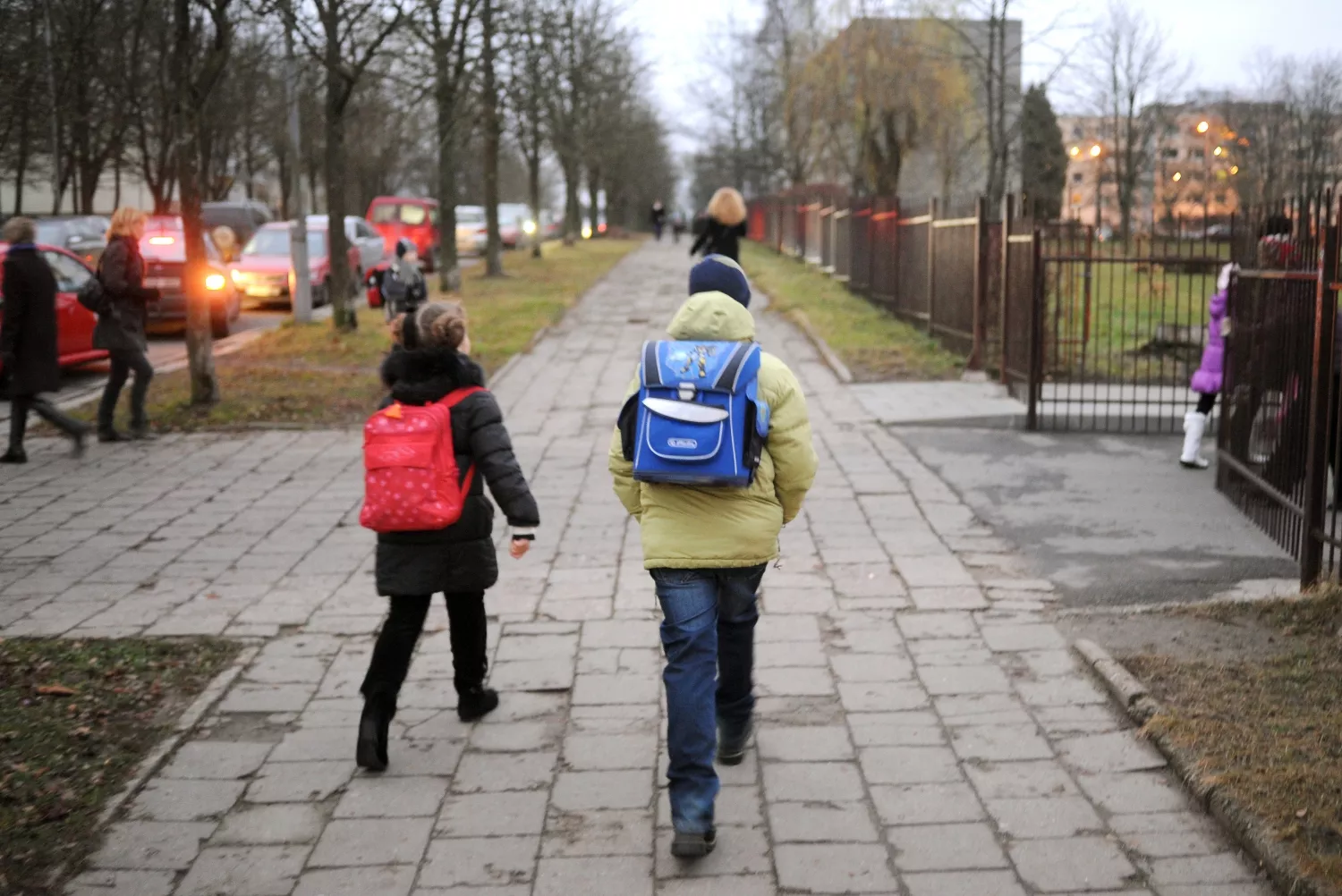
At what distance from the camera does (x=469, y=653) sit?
518 centimetres

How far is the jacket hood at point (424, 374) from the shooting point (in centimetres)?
483

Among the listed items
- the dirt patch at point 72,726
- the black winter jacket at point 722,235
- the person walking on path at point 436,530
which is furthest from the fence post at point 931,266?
the person walking on path at point 436,530

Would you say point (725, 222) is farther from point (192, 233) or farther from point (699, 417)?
point (699, 417)

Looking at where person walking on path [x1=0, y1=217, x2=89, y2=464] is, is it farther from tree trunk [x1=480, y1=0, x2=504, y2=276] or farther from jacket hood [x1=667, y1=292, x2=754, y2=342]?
tree trunk [x1=480, y1=0, x2=504, y2=276]

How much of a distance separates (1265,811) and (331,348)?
1389cm

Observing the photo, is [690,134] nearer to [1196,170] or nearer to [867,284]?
[1196,170]

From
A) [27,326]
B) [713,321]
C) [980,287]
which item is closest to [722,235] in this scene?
[980,287]

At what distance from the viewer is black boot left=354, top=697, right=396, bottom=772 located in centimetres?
477

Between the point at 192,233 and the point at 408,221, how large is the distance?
27.6 m

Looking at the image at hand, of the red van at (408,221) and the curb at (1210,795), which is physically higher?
the red van at (408,221)

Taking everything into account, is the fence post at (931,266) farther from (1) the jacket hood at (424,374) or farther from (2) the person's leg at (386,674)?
(2) the person's leg at (386,674)

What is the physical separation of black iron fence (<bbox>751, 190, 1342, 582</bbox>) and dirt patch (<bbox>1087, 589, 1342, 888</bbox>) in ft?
1.96

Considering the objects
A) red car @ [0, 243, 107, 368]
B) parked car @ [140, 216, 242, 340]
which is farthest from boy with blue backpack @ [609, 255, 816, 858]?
parked car @ [140, 216, 242, 340]

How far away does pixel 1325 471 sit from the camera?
6.52 metres
